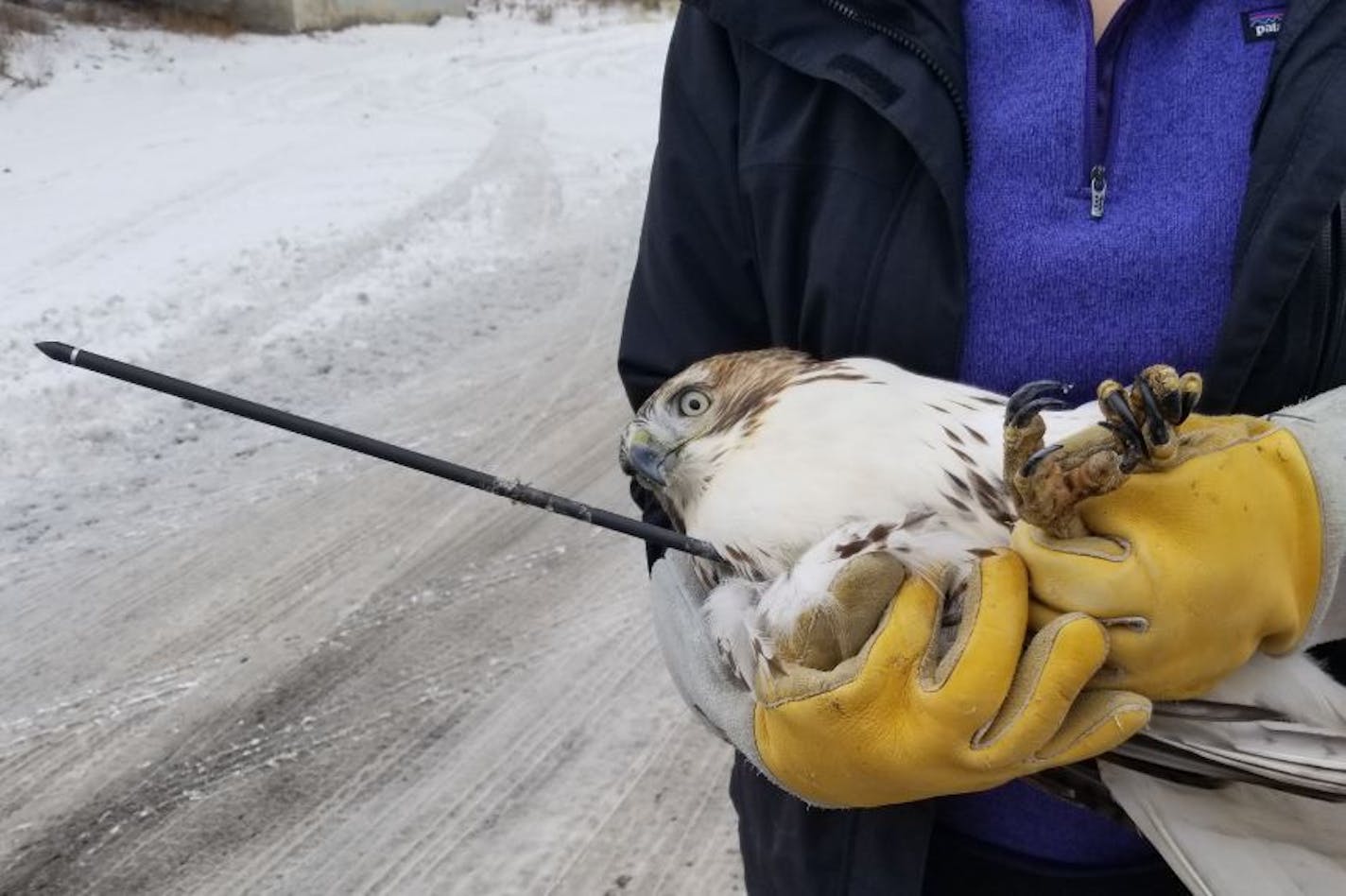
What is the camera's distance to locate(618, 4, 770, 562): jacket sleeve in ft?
5.11

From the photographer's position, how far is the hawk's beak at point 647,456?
1.62 m

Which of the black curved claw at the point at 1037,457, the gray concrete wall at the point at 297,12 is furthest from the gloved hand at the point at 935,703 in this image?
the gray concrete wall at the point at 297,12

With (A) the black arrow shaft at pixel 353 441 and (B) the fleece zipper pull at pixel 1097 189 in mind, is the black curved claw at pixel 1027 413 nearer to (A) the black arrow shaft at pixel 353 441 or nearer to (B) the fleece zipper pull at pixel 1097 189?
(B) the fleece zipper pull at pixel 1097 189

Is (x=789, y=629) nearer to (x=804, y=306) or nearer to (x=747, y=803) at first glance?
(x=804, y=306)

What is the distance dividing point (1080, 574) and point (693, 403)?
22.2 inches

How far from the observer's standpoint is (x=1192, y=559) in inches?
47.6

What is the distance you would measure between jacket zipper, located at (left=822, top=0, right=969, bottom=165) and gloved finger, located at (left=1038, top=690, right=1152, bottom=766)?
599 mm

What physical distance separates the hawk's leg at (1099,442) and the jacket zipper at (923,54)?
14.1 inches

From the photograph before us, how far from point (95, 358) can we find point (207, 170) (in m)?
Result: 7.50

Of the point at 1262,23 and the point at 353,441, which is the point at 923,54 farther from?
the point at 353,441

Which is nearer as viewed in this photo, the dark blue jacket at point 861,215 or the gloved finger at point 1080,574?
the gloved finger at point 1080,574

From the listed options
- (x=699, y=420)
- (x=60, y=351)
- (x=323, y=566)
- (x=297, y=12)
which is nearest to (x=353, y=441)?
(x=60, y=351)

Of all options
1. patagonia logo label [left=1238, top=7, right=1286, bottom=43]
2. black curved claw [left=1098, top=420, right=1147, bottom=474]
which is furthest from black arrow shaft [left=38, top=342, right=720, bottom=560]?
patagonia logo label [left=1238, top=7, right=1286, bottom=43]

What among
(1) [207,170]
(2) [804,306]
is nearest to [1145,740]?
(2) [804,306]
